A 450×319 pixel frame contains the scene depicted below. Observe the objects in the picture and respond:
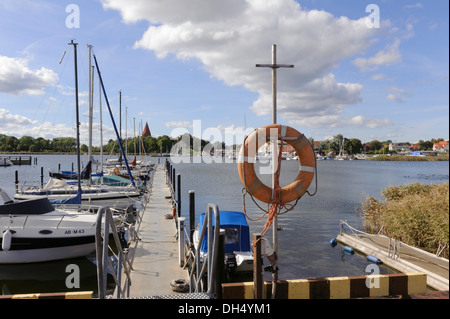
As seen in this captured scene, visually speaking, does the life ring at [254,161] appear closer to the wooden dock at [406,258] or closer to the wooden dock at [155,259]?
the wooden dock at [155,259]

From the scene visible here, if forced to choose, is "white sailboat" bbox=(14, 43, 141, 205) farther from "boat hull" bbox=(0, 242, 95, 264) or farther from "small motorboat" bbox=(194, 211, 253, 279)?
"small motorboat" bbox=(194, 211, 253, 279)

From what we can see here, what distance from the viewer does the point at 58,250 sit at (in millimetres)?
12922

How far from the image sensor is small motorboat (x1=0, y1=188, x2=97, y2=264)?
12.3 m

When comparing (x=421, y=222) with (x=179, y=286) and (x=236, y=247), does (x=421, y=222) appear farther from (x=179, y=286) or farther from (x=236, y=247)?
(x=179, y=286)

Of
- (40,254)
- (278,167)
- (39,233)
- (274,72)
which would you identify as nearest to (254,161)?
(278,167)

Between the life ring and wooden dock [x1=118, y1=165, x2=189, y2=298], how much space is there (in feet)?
11.3

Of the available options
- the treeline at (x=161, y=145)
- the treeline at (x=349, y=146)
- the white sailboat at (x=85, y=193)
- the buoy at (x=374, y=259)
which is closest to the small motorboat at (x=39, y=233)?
the white sailboat at (x=85, y=193)

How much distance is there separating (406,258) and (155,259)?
30.8 feet

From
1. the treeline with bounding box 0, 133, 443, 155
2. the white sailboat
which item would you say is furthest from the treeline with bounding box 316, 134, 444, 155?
the white sailboat

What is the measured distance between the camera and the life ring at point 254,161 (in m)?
8.09

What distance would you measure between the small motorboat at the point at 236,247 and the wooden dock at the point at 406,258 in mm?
5625
